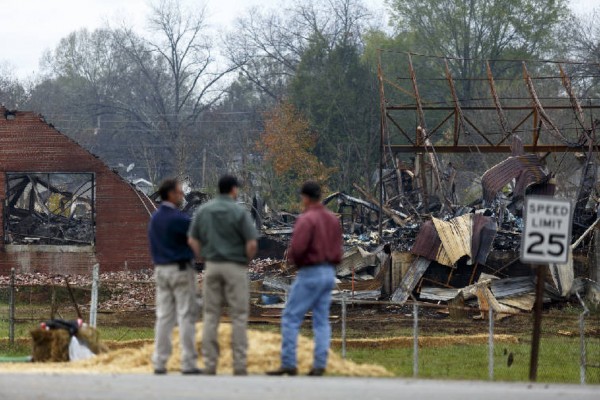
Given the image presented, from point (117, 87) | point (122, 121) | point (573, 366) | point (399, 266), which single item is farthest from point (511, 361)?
point (117, 87)

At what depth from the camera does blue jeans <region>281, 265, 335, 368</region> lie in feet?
46.2

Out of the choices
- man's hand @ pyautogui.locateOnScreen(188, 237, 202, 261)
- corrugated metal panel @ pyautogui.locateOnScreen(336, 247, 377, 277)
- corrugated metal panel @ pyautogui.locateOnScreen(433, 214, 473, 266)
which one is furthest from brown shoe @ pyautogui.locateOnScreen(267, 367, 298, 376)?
corrugated metal panel @ pyautogui.locateOnScreen(336, 247, 377, 277)

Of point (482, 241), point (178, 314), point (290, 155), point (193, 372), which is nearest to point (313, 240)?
point (178, 314)

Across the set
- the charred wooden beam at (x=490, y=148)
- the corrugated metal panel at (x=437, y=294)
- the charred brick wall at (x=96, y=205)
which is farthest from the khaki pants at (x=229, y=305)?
the charred brick wall at (x=96, y=205)

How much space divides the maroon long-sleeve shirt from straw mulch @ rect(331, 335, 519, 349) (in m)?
11.9

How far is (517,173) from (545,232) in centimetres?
2130

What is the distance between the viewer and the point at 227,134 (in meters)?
86.5

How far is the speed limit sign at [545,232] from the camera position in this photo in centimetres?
1595

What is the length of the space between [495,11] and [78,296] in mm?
46098

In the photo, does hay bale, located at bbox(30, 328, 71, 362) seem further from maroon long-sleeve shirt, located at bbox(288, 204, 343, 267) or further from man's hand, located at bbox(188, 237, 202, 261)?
maroon long-sleeve shirt, located at bbox(288, 204, 343, 267)

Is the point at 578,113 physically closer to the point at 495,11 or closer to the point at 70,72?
the point at 495,11

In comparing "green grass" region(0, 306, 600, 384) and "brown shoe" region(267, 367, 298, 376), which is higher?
"brown shoe" region(267, 367, 298, 376)

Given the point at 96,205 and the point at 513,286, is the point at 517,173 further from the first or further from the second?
the point at 96,205

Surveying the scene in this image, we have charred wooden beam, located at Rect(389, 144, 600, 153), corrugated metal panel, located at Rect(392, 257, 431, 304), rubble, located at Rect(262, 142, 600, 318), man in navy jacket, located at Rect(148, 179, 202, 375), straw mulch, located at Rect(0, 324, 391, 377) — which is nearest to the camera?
man in navy jacket, located at Rect(148, 179, 202, 375)
